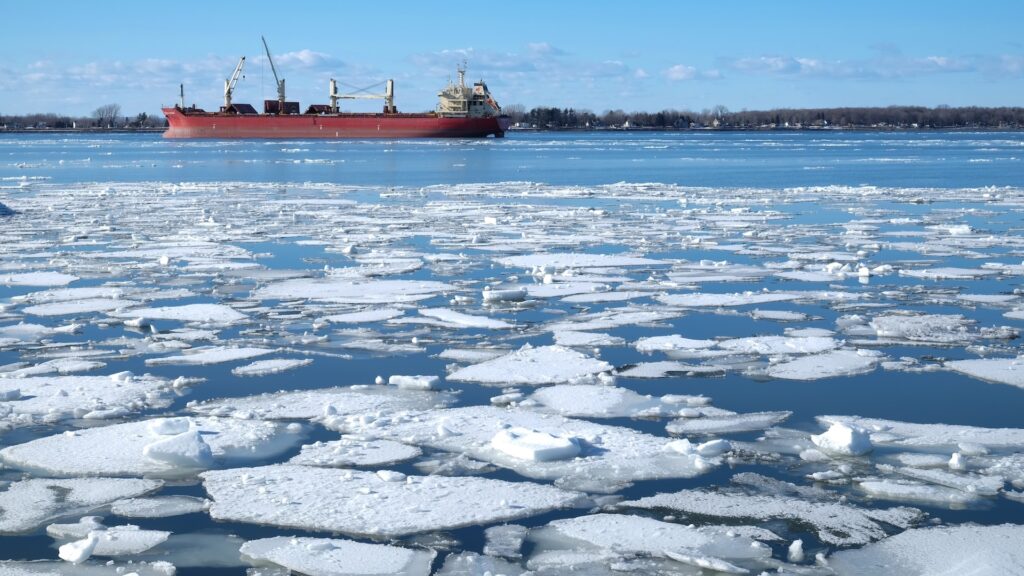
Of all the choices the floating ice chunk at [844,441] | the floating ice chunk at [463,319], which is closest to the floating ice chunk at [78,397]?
the floating ice chunk at [463,319]

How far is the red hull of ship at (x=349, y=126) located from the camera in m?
64.8

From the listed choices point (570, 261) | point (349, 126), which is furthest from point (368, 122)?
point (570, 261)

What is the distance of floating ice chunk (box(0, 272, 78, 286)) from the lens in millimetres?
7594

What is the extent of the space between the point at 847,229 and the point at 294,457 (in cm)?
868

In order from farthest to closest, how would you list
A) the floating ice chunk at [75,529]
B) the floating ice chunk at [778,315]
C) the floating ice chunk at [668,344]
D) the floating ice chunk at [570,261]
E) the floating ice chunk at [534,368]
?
1. the floating ice chunk at [570,261]
2. the floating ice chunk at [778,315]
3. the floating ice chunk at [668,344]
4. the floating ice chunk at [534,368]
5. the floating ice chunk at [75,529]

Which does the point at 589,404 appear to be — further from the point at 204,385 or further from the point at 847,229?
the point at 847,229

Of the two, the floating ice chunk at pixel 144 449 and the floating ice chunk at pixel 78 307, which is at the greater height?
the floating ice chunk at pixel 78 307

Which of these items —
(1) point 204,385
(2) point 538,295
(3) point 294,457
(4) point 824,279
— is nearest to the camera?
(3) point 294,457

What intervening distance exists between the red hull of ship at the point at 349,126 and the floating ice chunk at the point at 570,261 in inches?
2199

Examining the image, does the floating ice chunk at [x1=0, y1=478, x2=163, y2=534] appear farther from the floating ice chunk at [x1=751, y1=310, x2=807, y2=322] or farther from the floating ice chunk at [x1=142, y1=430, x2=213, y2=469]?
the floating ice chunk at [x1=751, y1=310, x2=807, y2=322]

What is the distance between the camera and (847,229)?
36.9 ft

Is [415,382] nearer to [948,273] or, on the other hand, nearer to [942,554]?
[942,554]

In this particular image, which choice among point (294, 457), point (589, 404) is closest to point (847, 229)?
point (589, 404)

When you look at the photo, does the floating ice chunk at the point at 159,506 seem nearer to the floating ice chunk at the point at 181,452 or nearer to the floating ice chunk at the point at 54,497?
the floating ice chunk at the point at 54,497
